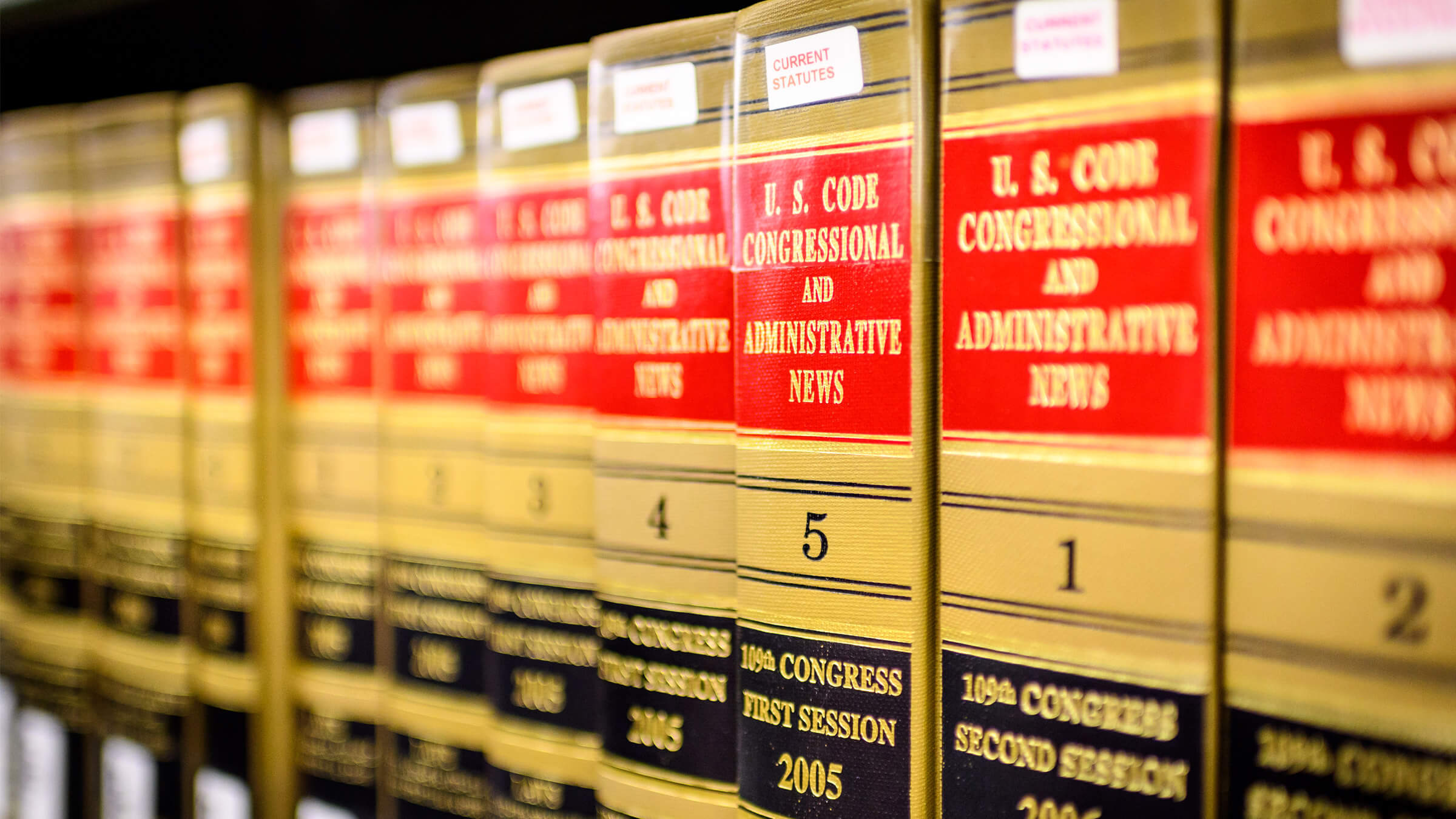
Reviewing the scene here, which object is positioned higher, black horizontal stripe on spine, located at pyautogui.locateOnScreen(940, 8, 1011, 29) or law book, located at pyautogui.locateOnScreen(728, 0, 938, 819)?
black horizontal stripe on spine, located at pyautogui.locateOnScreen(940, 8, 1011, 29)

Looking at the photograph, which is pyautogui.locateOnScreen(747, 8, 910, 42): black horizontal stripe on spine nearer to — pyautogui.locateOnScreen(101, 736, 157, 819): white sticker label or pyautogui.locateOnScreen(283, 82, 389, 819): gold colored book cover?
pyautogui.locateOnScreen(283, 82, 389, 819): gold colored book cover

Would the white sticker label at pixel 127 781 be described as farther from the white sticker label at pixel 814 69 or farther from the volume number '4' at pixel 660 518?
the white sticker label at pixel 814 69

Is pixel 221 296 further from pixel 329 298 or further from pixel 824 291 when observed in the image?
pixel 824 291

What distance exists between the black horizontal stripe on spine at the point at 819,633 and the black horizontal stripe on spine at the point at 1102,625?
0.03m

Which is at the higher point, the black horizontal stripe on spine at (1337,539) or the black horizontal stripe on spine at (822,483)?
the black horizontal stripe on spine at (822,483)

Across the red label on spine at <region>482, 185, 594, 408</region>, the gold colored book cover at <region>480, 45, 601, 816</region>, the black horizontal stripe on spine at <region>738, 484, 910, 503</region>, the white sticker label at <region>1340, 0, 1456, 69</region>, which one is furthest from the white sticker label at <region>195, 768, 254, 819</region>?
the white sticker label at <region>1340, 0, 1456, 69</region>

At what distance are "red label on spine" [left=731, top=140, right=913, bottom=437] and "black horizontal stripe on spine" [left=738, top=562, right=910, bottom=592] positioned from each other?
0.20 feet

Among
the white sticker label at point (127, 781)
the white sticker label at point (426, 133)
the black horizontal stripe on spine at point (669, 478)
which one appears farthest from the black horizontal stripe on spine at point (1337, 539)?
the white sticker label at point (127, 781)

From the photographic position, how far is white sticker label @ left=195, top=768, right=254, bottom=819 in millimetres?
697

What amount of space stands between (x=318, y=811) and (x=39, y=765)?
32 cm

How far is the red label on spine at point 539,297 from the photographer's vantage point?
542mm

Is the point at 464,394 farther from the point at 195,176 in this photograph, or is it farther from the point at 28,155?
the point at 28,155

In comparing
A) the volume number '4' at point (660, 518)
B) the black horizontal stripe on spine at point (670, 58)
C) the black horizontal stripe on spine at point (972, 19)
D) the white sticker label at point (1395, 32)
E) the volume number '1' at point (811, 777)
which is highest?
the black horizontal stripe on spine at point (670, 58)

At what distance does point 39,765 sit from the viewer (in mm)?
841
